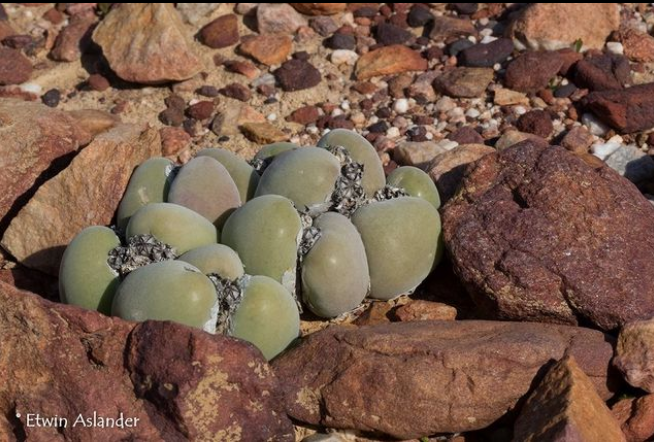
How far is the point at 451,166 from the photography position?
534 cm

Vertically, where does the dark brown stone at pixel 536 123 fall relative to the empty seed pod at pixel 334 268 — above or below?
below

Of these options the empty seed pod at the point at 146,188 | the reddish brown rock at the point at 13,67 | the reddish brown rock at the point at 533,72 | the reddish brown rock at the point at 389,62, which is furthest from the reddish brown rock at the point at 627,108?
the reddish brown rock at the point at 13,67

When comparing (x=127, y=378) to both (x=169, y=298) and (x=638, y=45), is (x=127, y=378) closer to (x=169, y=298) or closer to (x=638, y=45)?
(x=169, y=298)

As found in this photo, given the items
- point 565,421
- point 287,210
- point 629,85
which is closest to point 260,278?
point 287,210

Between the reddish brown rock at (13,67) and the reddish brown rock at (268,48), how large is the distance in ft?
5.37

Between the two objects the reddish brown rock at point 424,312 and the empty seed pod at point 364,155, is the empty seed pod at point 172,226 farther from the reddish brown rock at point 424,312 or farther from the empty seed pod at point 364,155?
the reddish brown rock at point 424,312

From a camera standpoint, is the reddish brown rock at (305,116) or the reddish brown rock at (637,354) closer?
the reddish brown rock at (637,354)

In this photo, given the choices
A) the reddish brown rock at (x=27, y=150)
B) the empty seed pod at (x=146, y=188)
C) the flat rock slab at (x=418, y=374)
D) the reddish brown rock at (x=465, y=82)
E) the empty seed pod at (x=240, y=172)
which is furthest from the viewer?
the reddish brown rock at (x=465, y=82)

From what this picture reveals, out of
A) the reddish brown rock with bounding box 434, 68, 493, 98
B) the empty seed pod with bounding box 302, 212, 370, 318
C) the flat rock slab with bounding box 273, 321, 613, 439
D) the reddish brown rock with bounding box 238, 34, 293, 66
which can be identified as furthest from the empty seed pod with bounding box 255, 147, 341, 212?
the reddish brown rock with bounding box 238, 34, 293, 66

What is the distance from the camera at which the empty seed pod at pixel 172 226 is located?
4289mm

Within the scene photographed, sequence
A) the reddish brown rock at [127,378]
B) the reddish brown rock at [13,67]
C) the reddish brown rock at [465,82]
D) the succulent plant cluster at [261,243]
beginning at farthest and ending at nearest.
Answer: the reddish brown rock at [13,67]
the reddish brown rock at [465,82]
the succulent plant cluster at [261,243]
the reddish brown rock at [127,378]

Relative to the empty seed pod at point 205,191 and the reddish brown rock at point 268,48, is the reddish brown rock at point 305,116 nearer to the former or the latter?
the reddish brown rock at point 268,48

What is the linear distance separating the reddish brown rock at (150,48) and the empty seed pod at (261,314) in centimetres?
290

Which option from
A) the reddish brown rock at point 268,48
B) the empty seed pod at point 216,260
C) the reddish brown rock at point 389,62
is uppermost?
the empty seed pod at point 216,260
